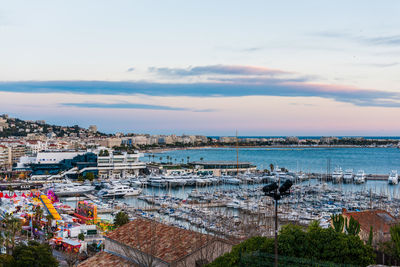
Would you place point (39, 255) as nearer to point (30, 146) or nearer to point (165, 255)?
point (165, 255)

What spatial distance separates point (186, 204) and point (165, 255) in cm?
2540

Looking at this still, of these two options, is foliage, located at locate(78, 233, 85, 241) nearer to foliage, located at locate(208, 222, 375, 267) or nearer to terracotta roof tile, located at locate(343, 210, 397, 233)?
foliage, located at locate(208, 222, 375, 267)

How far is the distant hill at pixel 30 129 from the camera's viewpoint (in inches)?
5157

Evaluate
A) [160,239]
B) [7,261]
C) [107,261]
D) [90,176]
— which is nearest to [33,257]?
[7,261]

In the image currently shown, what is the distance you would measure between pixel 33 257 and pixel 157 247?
489 cm

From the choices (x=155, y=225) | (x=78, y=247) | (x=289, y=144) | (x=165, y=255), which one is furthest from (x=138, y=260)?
(x=289, y=144)

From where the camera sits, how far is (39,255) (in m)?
13.7

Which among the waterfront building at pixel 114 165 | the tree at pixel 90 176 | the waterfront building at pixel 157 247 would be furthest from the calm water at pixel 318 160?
the waterfront building at pixel 157 247

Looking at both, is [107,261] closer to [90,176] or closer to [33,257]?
[33,257]

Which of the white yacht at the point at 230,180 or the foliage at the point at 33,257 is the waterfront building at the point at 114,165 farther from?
Result: the foliage at the point at 33,257

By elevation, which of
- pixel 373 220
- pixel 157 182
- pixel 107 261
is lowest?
pixel 157 182

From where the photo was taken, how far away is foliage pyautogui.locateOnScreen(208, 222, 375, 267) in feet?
32.3

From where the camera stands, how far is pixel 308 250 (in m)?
10.1

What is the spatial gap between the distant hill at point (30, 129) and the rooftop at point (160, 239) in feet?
406
